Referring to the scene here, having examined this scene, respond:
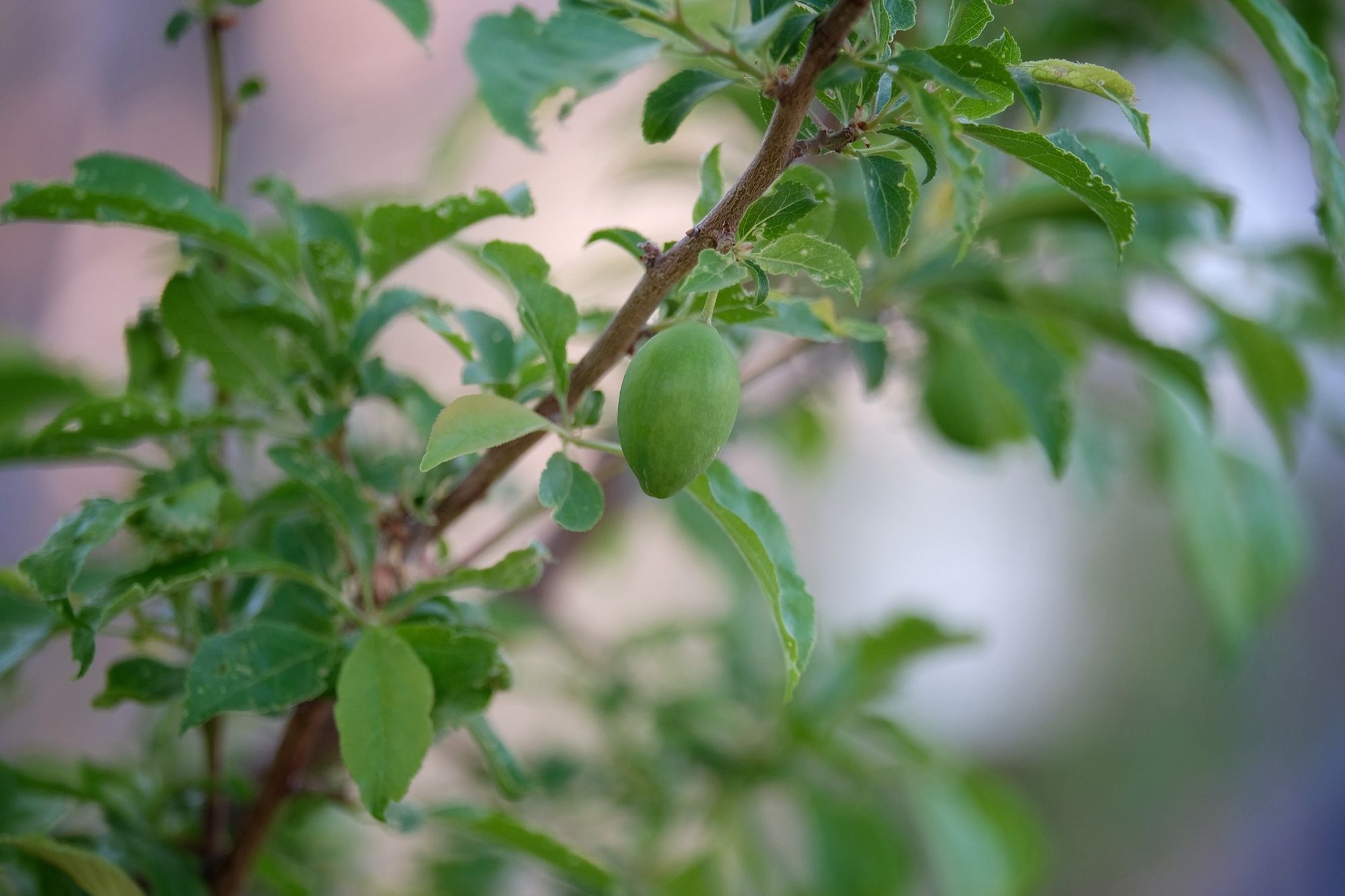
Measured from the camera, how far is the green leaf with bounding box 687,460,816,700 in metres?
0.19

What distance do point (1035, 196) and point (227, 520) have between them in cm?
29

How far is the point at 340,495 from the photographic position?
0.24 m

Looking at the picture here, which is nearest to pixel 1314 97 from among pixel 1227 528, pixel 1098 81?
pixel 1098 81

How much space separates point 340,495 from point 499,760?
72mm

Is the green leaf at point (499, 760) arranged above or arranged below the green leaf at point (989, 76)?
below

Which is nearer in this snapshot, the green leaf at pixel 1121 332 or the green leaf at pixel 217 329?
the green leaf at pixel 217 329

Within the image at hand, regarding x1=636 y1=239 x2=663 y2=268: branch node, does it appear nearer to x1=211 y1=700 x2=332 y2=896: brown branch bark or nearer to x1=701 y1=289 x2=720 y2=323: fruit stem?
x1=701 y1=289 x2=720 y2=323: fruit stem

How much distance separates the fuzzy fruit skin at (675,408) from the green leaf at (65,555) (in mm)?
108

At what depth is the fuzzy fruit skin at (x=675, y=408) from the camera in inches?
6.6

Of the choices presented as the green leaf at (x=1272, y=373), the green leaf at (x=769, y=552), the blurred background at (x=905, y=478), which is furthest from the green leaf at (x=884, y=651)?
the green leaf at (x=769, y=552)

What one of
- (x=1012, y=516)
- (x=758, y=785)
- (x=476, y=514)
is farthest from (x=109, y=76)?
(x=1012, y=516)

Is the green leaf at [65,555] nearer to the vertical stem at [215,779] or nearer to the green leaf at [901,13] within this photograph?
the vertical stem at [215,779]

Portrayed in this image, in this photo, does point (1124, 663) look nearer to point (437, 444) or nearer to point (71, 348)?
point (71, 348)

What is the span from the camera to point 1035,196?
0.39 metres
